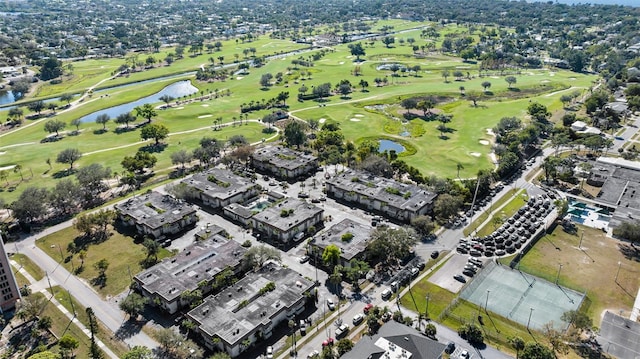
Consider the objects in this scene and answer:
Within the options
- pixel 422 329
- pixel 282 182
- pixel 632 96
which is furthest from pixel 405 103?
pixel 422 329

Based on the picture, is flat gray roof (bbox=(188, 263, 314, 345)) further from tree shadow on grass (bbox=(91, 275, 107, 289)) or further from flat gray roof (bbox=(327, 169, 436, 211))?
flat gray roof (bbox=(327, 169, 436, 211))

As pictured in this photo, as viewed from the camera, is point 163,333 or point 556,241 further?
point 556,241

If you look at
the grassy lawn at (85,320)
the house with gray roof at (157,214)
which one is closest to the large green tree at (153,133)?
the house with gray roof at (157,214)

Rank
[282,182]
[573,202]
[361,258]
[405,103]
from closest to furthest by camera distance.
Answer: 1. [361,258]
2. [573,202]
3. [282,182]
4. [405,103]

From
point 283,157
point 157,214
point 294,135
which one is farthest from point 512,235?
point 157,214

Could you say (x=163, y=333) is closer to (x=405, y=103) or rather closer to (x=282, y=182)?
(x=282, y=182)

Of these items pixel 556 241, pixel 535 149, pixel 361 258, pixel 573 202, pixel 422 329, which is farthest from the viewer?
pixel 535 149
